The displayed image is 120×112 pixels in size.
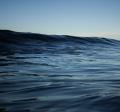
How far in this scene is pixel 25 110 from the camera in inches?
106

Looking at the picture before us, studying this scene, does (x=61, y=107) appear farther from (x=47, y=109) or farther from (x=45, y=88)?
(x=45, y=88)

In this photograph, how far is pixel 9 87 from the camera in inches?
156

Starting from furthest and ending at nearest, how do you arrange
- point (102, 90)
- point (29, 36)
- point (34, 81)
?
point (29, 36) < point (34, 81) < point (102, 90)

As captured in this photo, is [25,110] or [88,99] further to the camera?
[88,99]

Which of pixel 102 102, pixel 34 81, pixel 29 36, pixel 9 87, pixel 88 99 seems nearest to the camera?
pixel 102 102

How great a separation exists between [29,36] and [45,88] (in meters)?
15.5

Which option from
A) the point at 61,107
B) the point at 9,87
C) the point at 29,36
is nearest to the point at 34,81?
the point at 9,87

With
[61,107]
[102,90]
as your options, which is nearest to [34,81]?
[102,90]

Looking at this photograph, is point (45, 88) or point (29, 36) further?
point (29, 36)

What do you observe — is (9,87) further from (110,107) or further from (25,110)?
(110,107)

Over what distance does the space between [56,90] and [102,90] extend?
694 mm

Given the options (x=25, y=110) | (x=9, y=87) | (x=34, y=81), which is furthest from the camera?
(x=34, y=81)

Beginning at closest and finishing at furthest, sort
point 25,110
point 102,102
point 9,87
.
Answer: point 25,110
point 102,102
point 9,87

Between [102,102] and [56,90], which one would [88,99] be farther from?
[56,90]
